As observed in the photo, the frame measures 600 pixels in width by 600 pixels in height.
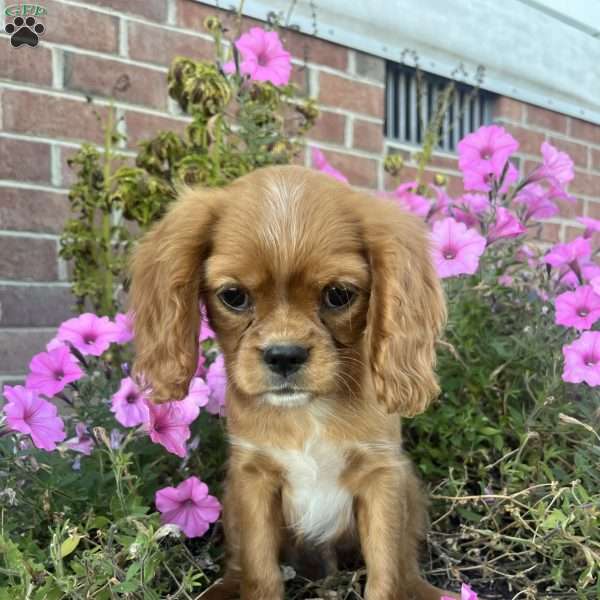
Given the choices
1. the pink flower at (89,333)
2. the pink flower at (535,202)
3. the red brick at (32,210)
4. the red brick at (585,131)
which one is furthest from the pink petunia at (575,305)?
the red brick at (585,131)

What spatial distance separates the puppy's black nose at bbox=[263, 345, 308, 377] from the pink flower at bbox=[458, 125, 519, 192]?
3.19 feet

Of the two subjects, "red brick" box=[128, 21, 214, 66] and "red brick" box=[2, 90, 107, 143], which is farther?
"red brick" box=[128, 21, 214, 66]

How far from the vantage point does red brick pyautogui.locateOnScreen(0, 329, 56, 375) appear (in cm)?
257

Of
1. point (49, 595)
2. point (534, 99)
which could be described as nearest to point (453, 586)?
point (49, 595)

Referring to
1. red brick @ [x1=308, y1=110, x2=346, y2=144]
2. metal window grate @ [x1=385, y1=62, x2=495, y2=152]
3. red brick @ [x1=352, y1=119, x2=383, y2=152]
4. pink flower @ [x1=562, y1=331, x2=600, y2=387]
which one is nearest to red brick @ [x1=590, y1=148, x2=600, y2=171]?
metal window grate @ [x1=385, y1=62, x2=495, y2=152]

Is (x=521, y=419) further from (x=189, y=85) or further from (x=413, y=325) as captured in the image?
(x=189, y=85)

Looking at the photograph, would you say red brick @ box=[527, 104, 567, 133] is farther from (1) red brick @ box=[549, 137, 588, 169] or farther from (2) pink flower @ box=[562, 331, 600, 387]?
(2) pink flower @ box=[562, 331, 600, 387]

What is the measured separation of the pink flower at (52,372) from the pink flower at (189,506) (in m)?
0.35

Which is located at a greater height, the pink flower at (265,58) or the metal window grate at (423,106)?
the metal window grate at (423,106)

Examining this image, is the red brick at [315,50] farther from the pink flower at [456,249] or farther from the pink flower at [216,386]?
the pink flower at [216,386]

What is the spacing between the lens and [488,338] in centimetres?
191

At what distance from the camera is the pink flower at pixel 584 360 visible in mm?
1525

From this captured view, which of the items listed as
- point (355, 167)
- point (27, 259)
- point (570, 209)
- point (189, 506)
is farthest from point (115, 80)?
point (570, 209)

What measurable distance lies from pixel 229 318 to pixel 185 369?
161 mm
